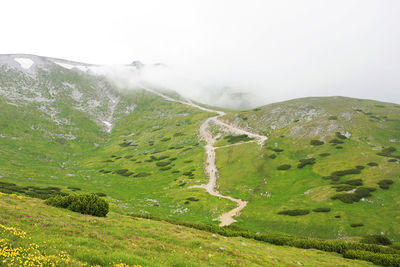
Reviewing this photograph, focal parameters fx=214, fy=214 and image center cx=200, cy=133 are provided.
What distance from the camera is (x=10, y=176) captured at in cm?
7006

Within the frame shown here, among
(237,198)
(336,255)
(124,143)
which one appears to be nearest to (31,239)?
(336,255)

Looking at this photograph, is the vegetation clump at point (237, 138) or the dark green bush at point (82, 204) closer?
the dark green bush at point (82, 204)

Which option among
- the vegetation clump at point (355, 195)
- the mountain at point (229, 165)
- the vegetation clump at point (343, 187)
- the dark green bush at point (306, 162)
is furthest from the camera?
the dark green bush at point (306, 162)

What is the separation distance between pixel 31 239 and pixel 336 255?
3121 centimetres

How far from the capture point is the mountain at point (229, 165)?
4691 cm

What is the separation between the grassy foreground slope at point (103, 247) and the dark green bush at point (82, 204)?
9.34ft

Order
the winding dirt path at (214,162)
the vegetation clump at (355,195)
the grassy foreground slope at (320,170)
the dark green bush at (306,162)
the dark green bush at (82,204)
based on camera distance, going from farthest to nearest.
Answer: the dark green bush at (306,162)
the winding dirt path at (214,162)
the vegetation clump at (355,195)
the grassy foreground slope at (320,170)
the dark green bush at (82,204)

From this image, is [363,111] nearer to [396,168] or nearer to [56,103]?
[396,168]

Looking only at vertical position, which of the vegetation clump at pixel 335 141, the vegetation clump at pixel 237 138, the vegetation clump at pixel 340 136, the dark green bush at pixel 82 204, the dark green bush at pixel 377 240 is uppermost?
the vegetation clump at pixel 340 136

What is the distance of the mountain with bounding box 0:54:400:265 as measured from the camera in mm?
46906

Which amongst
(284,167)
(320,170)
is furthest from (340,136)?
(284,167)

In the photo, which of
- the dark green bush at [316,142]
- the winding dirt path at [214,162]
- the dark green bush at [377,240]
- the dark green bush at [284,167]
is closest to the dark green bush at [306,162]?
the dark green bush at [284,167]

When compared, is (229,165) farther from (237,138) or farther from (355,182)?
(355,182)

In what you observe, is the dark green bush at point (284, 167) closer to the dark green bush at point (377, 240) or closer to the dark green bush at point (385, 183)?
the dark green bush at point (385, 183)
